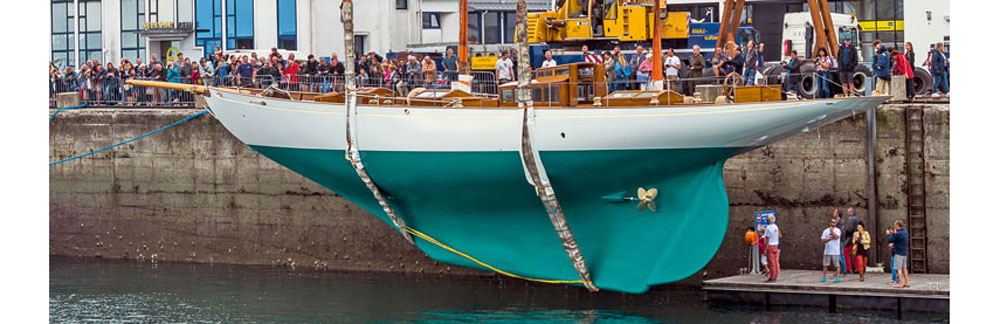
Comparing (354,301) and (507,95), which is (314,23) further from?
(507,95)

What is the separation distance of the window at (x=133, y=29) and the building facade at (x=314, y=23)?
42 mm

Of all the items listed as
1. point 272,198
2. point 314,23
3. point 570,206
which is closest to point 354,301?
point 570,206

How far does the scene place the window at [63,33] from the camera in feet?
192

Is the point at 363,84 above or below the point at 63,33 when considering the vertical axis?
below

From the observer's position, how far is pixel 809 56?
42688 mm

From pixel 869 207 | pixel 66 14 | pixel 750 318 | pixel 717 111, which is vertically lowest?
pixel 750 318

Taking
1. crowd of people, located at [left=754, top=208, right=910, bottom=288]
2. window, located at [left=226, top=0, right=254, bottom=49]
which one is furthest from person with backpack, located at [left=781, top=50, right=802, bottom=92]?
window, located at [left=226, top=0, right=254, bottom=49]

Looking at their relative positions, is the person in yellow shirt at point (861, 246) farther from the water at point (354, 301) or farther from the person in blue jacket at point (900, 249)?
the water at point (354, 301)

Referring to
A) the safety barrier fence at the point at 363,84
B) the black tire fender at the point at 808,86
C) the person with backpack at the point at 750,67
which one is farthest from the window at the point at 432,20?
Answer: the black tire fender at the point at 808,86

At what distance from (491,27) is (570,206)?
38.5 metres

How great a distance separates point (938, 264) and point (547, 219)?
7.98 m

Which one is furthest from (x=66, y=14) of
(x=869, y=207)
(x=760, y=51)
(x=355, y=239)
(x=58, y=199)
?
(x=869, y=207)

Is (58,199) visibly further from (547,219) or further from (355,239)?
(547,219)

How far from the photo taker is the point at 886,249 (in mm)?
26922
